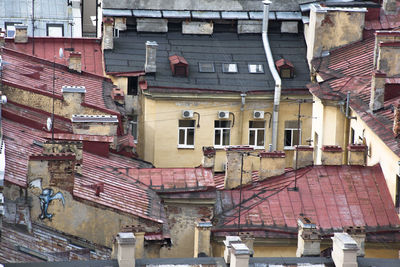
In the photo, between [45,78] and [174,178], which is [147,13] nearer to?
[45,78]

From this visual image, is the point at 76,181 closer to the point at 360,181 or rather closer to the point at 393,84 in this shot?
the point at 360,181

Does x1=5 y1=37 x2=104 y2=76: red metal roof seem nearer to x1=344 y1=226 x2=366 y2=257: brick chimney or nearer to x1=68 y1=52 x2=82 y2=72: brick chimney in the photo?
x1=68 y1=52 x2=82 y2=72: brick chimney

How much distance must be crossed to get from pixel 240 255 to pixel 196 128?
2999 cm

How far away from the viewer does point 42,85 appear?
64125 mm

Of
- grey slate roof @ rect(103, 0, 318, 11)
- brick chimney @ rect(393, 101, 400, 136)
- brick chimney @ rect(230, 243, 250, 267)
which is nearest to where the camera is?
brick chimney @ rect(230, 243, 250, 267)

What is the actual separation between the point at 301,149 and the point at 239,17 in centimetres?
1849

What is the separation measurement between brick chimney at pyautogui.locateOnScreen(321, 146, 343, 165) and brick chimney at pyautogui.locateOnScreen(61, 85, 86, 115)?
35.3ft

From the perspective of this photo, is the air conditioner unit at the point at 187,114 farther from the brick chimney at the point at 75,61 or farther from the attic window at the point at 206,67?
the brick chimney at the point at 75,61

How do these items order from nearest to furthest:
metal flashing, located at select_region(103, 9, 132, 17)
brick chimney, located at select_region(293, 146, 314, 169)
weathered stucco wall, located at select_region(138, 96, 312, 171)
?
1. brick chimney, located at select_region(293, 146, 314, 169)
2. weathered stucco wall, located at select_region(138, 96, 312, 171)
3. metal flashing, located at select_region(103, 9, 132, 17)

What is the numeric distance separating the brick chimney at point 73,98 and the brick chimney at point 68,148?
8.88m

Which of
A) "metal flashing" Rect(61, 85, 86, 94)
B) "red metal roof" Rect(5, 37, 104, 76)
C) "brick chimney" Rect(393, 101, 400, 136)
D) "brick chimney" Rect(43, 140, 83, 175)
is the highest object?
"red metal roof" Rect(5, 37, 104, 76)

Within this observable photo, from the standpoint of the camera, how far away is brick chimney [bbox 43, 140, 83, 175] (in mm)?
51594

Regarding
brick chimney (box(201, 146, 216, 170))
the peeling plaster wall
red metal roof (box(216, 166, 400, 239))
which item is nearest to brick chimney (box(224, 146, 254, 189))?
red metal roof (box(216, 166, 400, 239))

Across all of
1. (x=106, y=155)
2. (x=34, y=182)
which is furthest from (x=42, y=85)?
(x=34, y=182)
